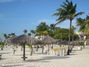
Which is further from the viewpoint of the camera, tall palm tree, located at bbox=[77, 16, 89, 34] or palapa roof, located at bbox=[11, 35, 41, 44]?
tall palm tree, located at bbox=[77, 16, 89, 34]

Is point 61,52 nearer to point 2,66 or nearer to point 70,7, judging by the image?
point 2,66

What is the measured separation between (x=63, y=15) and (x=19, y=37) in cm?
1971

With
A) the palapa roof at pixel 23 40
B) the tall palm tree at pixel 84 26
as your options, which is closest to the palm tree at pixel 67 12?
the tall palm tree at pixel 84 26

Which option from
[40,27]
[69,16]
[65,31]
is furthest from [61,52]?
[40,27]

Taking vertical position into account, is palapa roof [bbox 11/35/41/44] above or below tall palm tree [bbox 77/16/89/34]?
below

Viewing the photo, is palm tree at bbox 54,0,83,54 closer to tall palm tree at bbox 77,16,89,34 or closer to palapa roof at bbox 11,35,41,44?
tall palm tree at bbox 77,16,89,34

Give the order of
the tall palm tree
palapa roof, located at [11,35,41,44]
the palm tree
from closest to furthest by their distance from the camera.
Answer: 1. palapa roof, located at [11,35,41,44]
2. the tall palm tree
3. the palm tree

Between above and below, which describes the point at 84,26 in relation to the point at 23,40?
above

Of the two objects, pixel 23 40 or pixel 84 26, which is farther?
pixel 84 26

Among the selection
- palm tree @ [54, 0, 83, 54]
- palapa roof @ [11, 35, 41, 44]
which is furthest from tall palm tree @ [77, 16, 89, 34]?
palapa roof @ [11, 35, 41, 44]

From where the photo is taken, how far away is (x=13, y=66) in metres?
12.2

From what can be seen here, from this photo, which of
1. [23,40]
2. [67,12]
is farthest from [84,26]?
[23,40]

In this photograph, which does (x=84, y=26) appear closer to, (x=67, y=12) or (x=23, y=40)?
(x=67, y=12)

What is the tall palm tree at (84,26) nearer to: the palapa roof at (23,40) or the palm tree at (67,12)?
the palm tree at (67,12)
